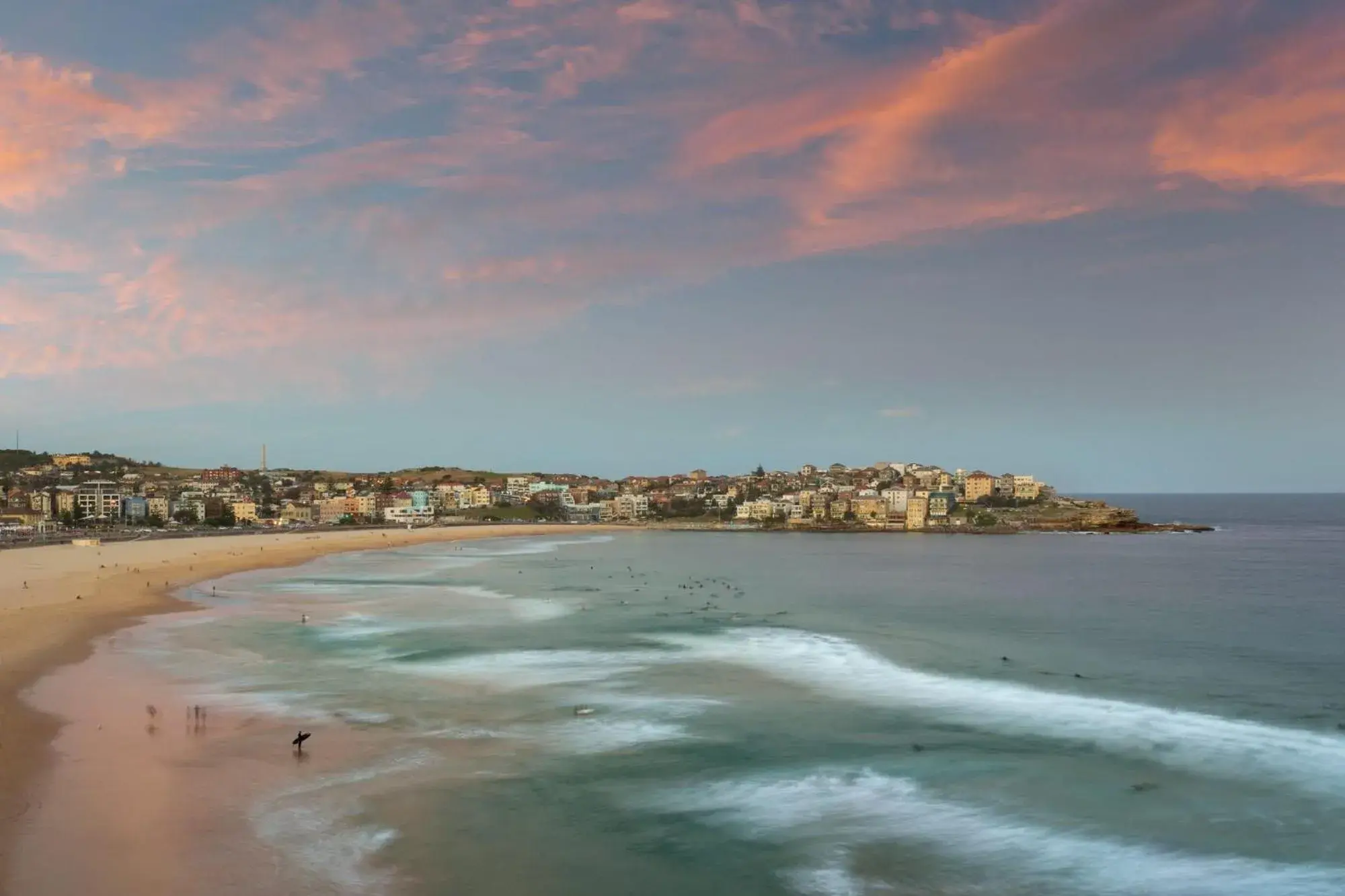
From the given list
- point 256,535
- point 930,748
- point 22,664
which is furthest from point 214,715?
point 256,535

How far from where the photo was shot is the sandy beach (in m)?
13.3

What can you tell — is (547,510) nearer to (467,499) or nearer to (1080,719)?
(467,499)

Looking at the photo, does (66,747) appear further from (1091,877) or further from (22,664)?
(1091,877)

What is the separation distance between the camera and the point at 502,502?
558ft

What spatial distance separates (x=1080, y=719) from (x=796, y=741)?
634 centimetres

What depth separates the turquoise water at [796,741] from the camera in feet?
36.1

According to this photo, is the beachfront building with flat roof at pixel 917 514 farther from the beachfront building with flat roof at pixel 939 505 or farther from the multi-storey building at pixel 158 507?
the multi-storey building at pixel 158 507

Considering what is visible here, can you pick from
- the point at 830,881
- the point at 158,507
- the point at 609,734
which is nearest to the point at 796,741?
the point at 609,734

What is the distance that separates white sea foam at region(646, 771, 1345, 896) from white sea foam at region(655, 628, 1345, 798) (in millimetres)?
4204

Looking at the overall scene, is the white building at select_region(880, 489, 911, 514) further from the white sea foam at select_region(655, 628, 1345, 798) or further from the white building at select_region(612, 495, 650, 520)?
the white sea foam at select_region(655, 628, 1345, 798)

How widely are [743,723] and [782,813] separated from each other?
15.5 ft

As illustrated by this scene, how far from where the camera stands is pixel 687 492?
179250 mm

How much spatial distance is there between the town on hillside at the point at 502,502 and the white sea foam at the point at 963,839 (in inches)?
3726

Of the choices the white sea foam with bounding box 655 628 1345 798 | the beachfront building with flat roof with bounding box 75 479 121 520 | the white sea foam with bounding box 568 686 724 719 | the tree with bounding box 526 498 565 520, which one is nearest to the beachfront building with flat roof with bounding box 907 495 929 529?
the tree with bounding box 526 498 565 520
